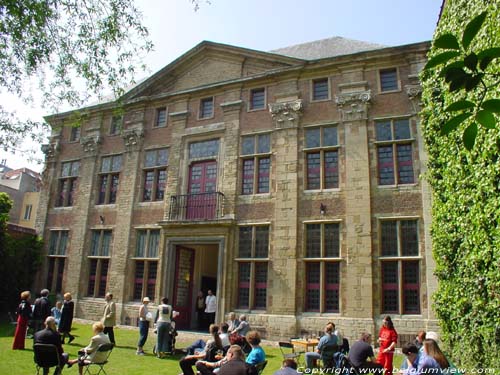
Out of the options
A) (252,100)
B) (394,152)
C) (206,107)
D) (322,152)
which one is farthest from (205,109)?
(394,152)

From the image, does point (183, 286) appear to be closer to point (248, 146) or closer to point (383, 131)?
point (248, 146)

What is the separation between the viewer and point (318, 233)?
1341cm

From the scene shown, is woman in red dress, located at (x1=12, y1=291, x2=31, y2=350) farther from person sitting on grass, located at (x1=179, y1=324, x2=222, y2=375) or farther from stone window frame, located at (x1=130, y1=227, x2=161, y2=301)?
stone window frame, located at (x1=130, y1=227, x2=161, y2=301)

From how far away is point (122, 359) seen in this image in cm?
970

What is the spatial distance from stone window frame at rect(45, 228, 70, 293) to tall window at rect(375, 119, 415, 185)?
1352 cm

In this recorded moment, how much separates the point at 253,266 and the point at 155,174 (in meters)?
5.83

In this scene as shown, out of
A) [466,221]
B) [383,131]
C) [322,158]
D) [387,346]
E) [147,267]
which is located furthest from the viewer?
[147,267]

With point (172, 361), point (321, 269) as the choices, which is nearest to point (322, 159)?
point (321, 269)

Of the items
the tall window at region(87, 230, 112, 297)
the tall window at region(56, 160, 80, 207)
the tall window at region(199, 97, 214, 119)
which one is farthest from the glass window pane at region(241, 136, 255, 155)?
the tall window at region(56, 160, 80, 207)

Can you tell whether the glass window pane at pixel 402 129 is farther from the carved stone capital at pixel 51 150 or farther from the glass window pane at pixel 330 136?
the carved stone capital at pixel 51 150

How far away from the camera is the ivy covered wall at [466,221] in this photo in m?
7.21

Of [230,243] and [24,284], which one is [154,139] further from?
[24,284]

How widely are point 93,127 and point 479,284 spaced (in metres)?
16.5

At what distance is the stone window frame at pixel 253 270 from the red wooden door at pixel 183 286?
256cm
